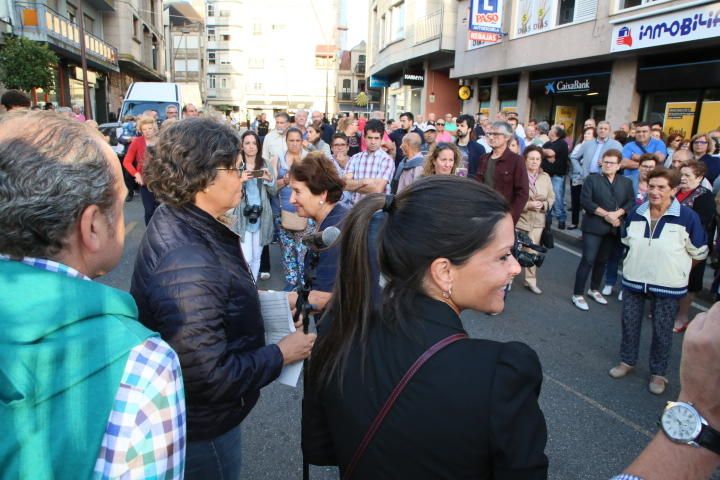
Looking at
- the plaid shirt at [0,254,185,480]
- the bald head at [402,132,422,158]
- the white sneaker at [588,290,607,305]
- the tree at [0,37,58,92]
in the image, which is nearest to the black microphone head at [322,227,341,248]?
the plaid shirt at [0,254,185,480]

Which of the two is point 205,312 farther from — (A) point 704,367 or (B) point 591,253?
(B) point 591,253

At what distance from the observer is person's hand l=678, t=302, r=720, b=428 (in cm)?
101

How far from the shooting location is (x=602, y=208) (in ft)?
18.9

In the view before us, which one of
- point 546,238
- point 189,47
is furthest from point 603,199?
point 189,47

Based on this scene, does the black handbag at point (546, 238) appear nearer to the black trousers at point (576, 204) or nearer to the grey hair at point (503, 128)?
the grey hair at point (503, 128)

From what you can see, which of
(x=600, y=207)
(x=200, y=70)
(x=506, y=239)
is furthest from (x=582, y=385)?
(x=200, y=70)

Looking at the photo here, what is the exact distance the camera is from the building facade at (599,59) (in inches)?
464

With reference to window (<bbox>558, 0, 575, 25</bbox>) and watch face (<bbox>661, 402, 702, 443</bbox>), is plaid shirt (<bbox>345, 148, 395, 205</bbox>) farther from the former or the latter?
window (<bbox>558, 0, 575, 25</bbox>)

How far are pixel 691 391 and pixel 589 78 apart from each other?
16.5 metres

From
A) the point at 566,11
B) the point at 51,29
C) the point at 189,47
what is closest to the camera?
the point at 566,11

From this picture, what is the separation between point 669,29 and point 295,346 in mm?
13685

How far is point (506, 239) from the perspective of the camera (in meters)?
1.35

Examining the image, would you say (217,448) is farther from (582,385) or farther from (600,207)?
(600,207)

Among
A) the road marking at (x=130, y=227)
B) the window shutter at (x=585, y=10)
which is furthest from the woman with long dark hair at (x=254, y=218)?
the window shutter at (x=585, y=10)
